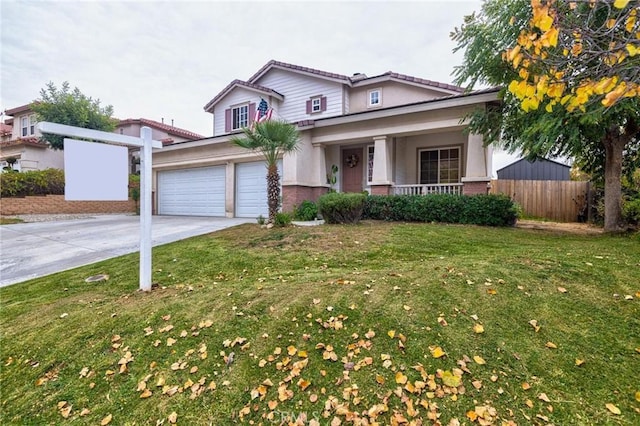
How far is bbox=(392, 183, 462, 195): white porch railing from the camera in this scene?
10.7m

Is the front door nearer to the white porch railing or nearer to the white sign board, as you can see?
the white porch railing

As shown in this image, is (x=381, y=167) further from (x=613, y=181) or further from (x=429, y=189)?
(x=613, y=181)

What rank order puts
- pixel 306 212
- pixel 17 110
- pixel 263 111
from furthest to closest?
pixel 17 110
pixel 263 111
pixel 306 212

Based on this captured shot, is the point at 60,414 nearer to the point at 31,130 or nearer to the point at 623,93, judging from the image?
the point at 623,93

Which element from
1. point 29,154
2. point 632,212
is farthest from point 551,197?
point 29,154

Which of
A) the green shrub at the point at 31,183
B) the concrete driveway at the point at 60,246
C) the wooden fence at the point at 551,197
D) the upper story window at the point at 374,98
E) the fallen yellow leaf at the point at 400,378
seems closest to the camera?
the fallen yellow leaf at the point at 400,378

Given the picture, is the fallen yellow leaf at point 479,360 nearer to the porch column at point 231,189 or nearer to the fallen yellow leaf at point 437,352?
the fallen yellow leaf at point 437,352

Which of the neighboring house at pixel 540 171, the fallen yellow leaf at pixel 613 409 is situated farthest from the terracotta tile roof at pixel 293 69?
the fallen yellow leaf at pixel 613 409

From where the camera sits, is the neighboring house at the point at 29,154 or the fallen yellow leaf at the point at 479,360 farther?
the neighboring house at the point at 29,154

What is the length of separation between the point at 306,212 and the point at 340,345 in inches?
328

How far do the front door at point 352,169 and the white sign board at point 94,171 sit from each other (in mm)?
10310

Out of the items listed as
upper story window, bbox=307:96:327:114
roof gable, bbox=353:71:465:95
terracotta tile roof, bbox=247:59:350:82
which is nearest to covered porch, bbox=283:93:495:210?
roof gable, bbox=353:71:465:95

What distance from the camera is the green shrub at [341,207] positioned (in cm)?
894

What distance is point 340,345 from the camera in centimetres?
278
